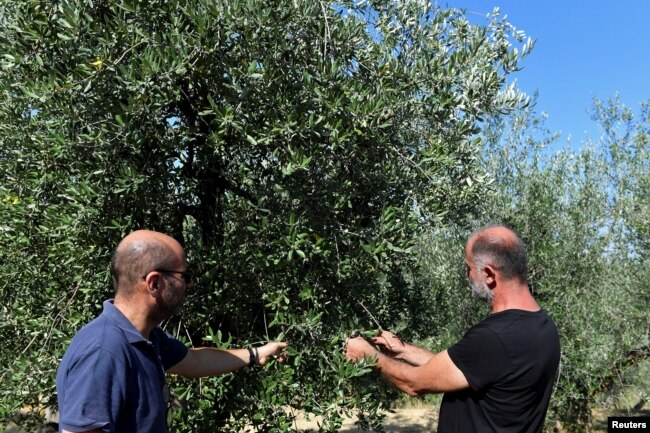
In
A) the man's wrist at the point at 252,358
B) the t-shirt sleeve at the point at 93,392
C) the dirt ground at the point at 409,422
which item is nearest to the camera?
the t-shirt sleeve at the point at 93,392

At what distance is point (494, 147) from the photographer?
37.5 feet

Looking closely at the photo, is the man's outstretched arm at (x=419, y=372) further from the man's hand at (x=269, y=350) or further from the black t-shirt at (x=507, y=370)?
the man's hand at (x=269, y=350)

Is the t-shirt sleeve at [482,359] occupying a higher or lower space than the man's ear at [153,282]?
lower

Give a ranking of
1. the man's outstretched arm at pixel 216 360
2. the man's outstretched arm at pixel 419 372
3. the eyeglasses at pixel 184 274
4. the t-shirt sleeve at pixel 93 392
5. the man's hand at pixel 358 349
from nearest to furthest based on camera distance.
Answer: the t-shirt sleeve at pixel 93 392
the eyeglasses at pixel 184 274
the man's outstretched arm at pixel 419 372
the man's outstretched arm at pixel 216 360
the man's hand at pixel 358 349

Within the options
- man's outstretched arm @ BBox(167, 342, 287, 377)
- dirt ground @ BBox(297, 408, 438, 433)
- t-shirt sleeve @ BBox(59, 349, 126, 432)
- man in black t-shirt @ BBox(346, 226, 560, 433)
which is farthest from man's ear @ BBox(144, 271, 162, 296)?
dirt ground @ BBox(297, 408, 438, 433)

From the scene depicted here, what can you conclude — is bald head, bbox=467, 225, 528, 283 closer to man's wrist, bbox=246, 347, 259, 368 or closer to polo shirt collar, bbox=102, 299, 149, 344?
man's wrist, bbox=246, 347, 259, 368

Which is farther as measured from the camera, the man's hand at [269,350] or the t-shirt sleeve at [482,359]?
the man's hand at [269,350]

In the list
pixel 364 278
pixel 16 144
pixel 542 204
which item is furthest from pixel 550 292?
pixel 16 144

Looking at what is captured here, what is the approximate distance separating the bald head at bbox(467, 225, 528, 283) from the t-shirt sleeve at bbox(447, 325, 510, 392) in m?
0.38

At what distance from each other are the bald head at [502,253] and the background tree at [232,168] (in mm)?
757

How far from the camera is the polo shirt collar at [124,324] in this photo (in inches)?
95.6

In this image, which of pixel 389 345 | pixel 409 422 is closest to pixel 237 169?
pixel 389 345

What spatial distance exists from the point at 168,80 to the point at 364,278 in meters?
2.01

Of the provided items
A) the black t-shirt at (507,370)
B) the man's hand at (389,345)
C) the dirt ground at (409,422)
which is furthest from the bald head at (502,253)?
the dirt ground at (409,422)
